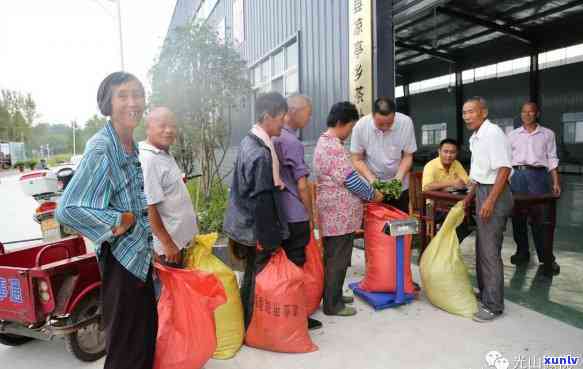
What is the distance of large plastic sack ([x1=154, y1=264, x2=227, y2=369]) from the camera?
81.7 inches

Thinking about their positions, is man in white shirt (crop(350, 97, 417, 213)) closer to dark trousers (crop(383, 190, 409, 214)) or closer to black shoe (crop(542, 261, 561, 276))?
dark trousers (crop(383, 190, 409, 214))

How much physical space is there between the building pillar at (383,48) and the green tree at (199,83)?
8.71 feet

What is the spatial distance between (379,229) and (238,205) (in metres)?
1.17

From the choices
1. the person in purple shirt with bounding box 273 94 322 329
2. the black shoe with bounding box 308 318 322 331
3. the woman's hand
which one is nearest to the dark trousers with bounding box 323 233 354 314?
the black shoe with bounding box 308 318 322 331

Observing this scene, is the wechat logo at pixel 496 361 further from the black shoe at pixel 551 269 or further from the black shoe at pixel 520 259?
the black shoe at pixel 520 259

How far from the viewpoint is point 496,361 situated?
7.94 ft

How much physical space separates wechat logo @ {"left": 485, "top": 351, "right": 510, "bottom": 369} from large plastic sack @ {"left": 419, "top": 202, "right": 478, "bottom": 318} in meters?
0.52

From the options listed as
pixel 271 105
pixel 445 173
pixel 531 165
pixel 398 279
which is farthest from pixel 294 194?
pixel 531 165

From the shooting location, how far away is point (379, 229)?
320cm

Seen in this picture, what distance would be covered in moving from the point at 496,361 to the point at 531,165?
2.72 m

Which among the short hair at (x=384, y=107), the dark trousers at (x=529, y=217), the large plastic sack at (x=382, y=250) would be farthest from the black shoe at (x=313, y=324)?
the dark trousers at (x=529, y=217)

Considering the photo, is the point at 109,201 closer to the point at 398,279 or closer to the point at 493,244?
the point at 398,279

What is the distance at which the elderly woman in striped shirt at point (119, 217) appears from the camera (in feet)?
5.22

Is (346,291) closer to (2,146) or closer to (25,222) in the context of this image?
(25,222)
